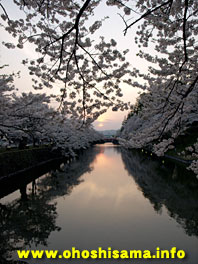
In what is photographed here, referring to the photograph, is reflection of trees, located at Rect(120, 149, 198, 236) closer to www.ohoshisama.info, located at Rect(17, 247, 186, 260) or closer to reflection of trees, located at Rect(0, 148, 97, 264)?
www.ohoshisama.info, located at Rect(17, 247, 186, 260)

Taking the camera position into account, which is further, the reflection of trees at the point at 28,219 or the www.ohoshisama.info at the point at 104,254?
the reflection of trees at the point at 28,219

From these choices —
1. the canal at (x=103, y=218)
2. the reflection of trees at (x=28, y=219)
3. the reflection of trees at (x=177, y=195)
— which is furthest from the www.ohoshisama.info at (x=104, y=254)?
the reflection of trees at (x=177, y=195)

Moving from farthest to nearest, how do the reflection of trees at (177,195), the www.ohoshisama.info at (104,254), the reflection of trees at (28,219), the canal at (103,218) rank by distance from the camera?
the reflection of trees at (177,195)
the reflection of trees at (28,219)
the canal at (103,218)
the www.ohoshisama.info at (104,254)

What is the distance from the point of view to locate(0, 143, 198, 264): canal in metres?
6.54

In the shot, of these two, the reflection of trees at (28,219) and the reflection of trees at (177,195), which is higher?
the reflection of trees at (177,195)

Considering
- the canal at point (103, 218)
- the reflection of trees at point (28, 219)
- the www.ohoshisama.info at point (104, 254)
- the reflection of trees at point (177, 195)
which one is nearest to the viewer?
the www.ohoshisama.info at point (104, 254)

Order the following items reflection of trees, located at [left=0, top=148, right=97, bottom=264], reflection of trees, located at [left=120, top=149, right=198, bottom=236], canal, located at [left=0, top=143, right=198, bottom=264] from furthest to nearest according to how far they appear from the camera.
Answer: reflection of trees, located at [left=120, top=149, right=198, bottom=236] < reflection of trees, located at [left=0, top=148, right=97, bottom=264] < canal, located at [left=0, top=143, right=198, bottom=264]

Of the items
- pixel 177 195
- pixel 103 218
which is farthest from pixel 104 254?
pixel 177 195

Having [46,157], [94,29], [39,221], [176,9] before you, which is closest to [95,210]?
[39,221]

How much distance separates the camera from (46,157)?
2706 cm

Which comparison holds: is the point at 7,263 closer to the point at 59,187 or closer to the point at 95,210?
the point at 95,210

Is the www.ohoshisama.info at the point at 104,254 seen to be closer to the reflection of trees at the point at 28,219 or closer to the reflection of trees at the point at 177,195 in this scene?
the reflection of trees at the point at 28,219

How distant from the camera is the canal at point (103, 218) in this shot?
257 inches

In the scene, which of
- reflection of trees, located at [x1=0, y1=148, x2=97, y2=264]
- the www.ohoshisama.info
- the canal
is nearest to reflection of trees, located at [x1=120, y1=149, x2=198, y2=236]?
the canal
